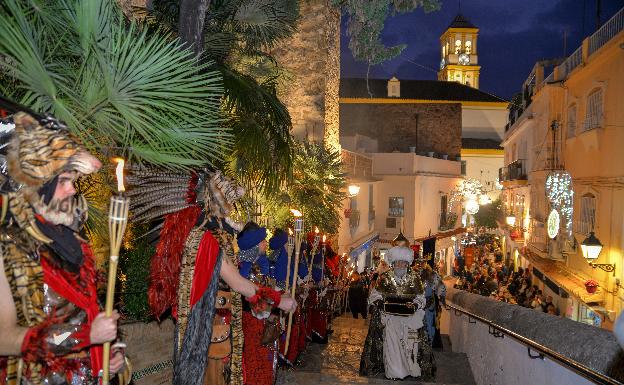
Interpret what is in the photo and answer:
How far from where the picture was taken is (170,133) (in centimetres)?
445

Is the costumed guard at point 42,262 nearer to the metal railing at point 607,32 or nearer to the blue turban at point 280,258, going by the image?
the blue turban at point 280,258

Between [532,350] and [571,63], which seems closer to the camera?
[532,350]

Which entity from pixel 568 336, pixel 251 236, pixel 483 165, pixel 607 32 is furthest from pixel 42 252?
pixel 483 165

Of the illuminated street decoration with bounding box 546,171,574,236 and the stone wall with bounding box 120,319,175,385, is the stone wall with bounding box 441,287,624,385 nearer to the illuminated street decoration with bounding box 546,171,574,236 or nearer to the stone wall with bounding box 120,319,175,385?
the stone wall with bounding box 120,319,175,385

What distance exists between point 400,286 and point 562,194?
11598 millimetres

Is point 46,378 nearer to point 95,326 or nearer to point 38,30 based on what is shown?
point 95,326

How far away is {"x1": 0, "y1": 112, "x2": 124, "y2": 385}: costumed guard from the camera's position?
2676mm

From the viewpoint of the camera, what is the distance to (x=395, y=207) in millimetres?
31656

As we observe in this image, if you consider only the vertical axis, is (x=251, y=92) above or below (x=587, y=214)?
above

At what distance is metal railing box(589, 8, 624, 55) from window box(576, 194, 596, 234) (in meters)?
4.22

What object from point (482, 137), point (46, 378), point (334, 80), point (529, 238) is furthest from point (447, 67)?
point (46, 378)

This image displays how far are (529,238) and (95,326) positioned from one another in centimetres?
2452

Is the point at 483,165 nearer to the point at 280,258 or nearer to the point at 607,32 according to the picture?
the point at 607,32

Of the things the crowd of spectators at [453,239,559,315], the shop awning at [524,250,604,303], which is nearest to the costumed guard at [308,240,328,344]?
the crowd of spectators at [453,239,559,315]
